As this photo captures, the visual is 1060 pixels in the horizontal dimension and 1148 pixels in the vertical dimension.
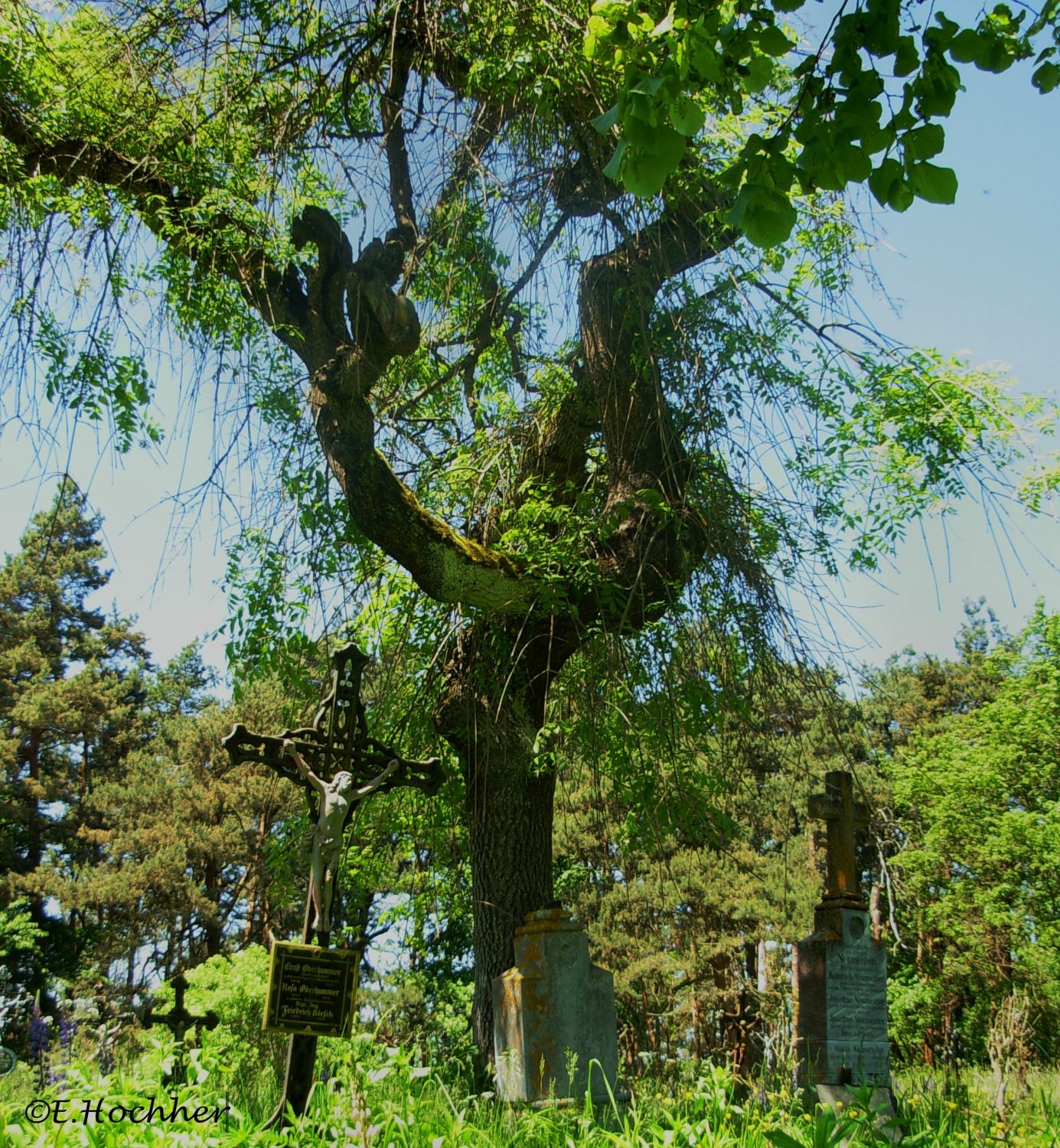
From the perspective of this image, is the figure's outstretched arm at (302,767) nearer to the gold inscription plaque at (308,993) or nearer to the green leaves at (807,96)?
the gold inscription plaque at (308,993)

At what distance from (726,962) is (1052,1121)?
1477 cm

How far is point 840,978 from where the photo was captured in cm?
639

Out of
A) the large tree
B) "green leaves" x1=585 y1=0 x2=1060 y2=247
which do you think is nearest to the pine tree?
the large tree

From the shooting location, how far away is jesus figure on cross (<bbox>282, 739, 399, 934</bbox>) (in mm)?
4180

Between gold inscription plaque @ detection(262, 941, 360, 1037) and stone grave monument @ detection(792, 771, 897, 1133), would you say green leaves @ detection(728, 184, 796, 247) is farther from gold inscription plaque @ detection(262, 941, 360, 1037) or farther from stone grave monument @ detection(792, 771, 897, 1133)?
stone grave monument @ detection(792, 771, 897, 1133)

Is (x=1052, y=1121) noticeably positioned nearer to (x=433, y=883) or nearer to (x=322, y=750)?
(x=322, y=750)

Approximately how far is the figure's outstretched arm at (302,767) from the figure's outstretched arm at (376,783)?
6.2 inches

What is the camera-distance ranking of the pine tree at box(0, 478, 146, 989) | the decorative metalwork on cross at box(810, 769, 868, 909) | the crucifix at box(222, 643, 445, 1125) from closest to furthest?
the crucifix at box(222, 643, 445, 1125)
the decorative metalwork on cross at box(810, 769, 868, 909)
the pine tree at box(0, 478, 146, 989)

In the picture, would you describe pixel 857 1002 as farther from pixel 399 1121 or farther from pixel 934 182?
pixel 934 182

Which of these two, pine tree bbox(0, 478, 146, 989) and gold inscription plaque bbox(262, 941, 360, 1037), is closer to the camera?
gold inscription plaque bbox(262, 941, 360, 1037)

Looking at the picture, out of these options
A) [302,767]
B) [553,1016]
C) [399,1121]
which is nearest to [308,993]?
[399,1121]

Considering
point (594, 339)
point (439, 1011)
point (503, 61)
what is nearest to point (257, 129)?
point (503, 61)

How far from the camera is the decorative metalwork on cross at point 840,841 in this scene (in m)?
6.63

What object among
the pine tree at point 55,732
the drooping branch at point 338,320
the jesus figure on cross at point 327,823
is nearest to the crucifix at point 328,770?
the jesus figure on cross at point 327,823
